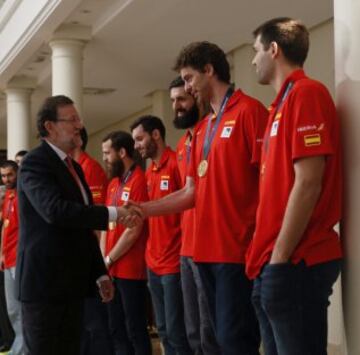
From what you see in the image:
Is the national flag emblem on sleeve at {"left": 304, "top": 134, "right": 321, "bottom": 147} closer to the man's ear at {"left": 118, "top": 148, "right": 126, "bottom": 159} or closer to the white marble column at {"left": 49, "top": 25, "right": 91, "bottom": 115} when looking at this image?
the man's ear at {"left": 118, "top": 148, "right": 126, "bottom": 159}

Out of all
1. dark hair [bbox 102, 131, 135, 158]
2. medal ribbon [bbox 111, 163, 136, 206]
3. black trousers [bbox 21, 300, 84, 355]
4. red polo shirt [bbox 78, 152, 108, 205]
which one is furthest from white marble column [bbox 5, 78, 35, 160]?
black trousers [bbox 21, 300, 84, 355]

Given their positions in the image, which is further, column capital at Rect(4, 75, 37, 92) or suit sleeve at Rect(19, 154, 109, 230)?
column capital at Rect(4, 75, 37, 92)

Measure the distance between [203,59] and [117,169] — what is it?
6.94 feet

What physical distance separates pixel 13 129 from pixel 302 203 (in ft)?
33.7

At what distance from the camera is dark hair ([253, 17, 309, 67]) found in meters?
2.77

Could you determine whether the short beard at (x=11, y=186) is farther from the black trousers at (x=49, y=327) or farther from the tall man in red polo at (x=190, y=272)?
the black trousers at (x=49, y=327)

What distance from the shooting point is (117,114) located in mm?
15945

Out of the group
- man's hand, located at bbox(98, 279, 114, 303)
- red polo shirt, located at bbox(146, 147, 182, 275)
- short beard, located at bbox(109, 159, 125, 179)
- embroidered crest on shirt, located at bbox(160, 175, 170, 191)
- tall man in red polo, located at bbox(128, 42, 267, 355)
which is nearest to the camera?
tall man in red polo, located at bbox(128, 42, 267, 355)

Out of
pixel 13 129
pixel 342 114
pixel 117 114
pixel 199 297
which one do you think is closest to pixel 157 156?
pixel 199 297

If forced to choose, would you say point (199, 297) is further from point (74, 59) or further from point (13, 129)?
point (13, 129)

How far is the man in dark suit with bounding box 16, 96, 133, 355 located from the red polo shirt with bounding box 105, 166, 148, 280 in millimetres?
1470

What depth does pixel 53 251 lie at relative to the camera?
354 centimetres

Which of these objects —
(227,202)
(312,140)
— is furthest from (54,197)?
(312,140)

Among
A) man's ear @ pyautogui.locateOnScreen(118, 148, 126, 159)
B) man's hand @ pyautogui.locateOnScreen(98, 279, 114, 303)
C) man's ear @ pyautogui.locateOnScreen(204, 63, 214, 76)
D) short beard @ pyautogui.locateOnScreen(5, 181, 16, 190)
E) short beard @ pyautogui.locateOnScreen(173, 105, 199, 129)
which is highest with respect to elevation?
man's ear @ pyautogui.locateOnScreen(204, 63, 214, 76)
